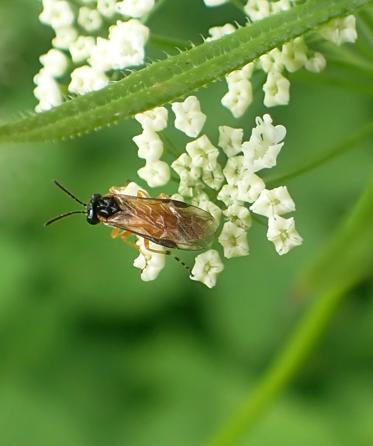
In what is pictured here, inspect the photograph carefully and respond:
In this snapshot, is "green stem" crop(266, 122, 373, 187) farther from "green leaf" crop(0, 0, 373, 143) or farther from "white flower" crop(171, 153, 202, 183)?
"green leaf" crop(0, 0, 373, 143)

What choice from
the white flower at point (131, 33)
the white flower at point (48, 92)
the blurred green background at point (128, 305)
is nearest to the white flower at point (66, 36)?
the white flower at point (48, 92)

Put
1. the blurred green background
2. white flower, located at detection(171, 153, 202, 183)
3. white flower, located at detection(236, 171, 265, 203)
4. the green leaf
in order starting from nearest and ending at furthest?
the green leaf < white flower, located at detection(236, 171, 265, 203) < white flower, located at detection(171, 153, 202, 183) < the blurred green background

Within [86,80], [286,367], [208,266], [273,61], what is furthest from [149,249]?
[286,367]

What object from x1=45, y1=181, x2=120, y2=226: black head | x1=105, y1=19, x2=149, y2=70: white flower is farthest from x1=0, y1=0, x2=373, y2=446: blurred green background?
x1=105, y1=19, x2=149, y2=70: white flower

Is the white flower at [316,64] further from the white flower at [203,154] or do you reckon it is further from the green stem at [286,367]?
the green stem at [286,367]

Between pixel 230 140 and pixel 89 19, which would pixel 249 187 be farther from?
pixel 89 19

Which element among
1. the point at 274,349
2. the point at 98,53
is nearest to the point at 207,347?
the point at 274,349
